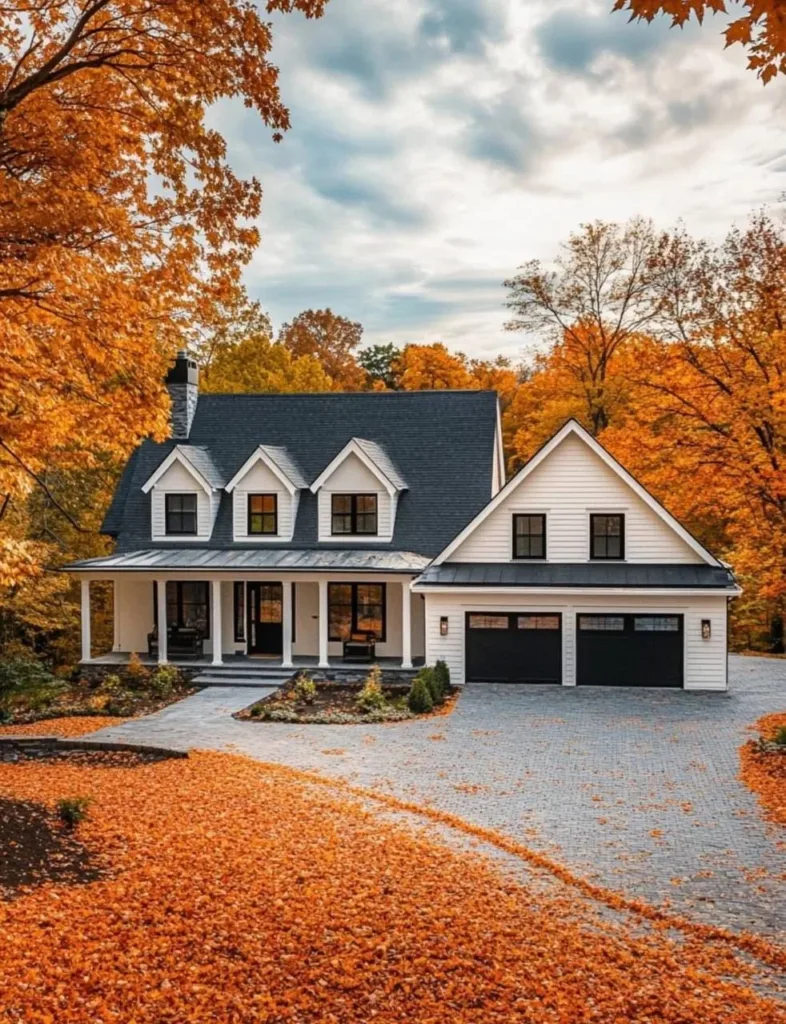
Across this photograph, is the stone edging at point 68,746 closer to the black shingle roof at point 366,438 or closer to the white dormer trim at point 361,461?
the black shingle roof at point 366,438

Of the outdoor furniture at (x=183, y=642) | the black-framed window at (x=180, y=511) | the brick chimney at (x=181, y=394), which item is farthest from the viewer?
the brick chimney at (x=181, y=394)

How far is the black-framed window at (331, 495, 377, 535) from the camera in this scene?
2564 centimetres

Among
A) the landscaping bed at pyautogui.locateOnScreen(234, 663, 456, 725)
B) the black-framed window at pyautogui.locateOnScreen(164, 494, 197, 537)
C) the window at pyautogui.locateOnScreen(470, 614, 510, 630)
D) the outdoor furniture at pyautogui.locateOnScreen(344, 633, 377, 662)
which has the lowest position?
the landscaping bed at pyautogui.locateOnScreen(234, 663, 456, 725)

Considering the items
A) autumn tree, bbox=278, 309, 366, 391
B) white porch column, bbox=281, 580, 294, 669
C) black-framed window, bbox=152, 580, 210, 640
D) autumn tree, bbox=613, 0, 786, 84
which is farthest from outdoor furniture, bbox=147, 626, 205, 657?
autumn tree, bbox=278, 309, 366, 391

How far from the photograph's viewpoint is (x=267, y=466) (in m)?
25.8

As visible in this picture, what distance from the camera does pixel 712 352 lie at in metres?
22.8

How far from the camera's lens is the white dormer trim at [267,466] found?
84.0 ft

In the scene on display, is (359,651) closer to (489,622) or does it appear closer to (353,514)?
(489,622)

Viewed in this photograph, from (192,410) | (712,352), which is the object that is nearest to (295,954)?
(712,352)

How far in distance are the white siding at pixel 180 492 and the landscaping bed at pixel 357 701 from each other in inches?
254

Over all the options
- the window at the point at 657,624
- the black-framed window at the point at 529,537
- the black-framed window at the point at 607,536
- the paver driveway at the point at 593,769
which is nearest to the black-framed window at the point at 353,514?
the black-framed window at the point at 529,537

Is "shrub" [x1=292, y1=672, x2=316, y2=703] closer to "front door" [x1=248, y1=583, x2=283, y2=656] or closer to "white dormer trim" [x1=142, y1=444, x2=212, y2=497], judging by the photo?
"front door" [x1=248, y1=583, x2=283, y2=656]

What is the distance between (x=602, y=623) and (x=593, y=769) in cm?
832

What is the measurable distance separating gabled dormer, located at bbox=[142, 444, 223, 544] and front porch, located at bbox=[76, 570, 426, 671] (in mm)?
1535
